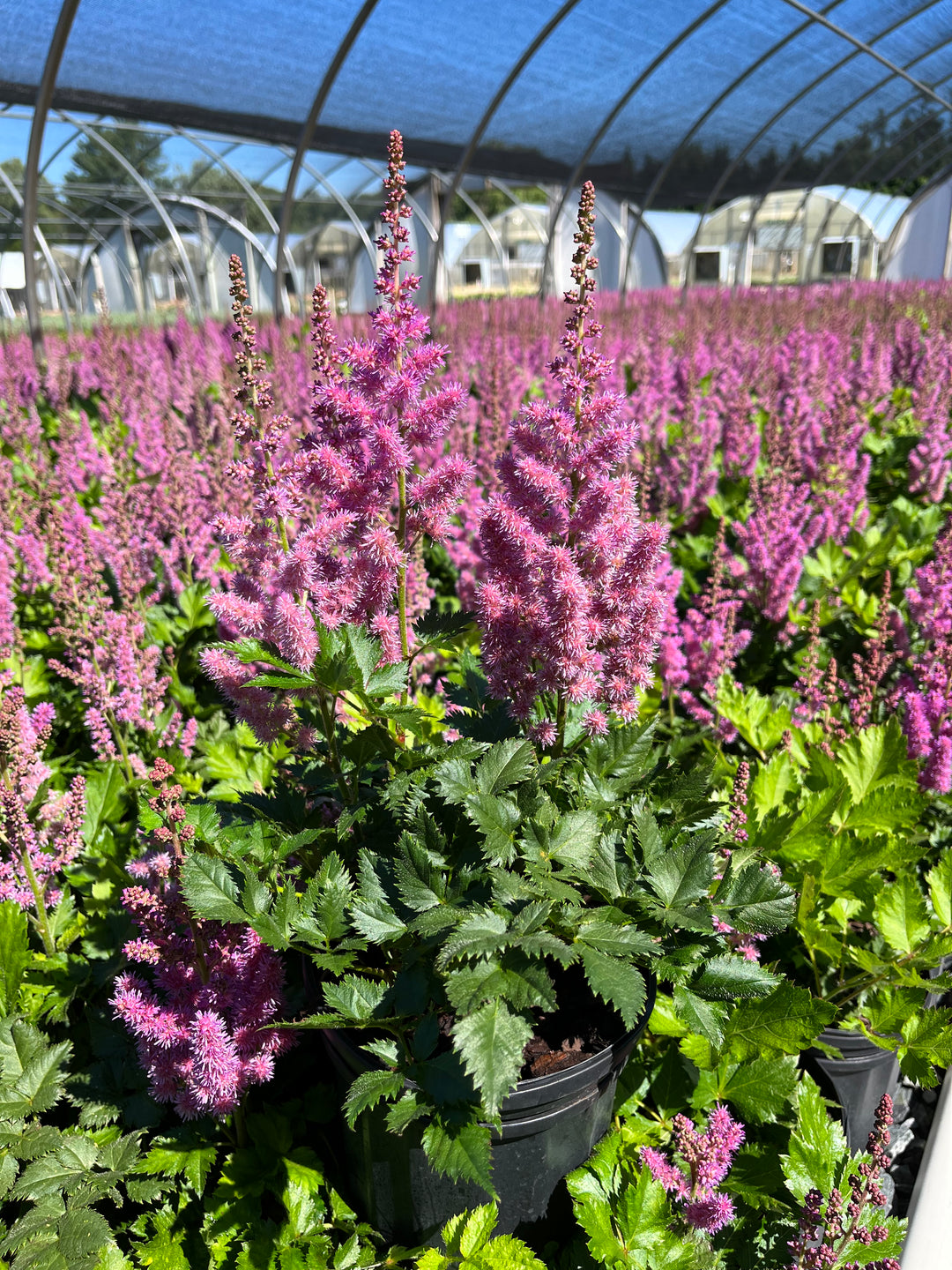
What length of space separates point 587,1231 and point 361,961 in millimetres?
578

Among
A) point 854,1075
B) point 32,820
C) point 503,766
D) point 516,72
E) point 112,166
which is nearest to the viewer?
point 503,766

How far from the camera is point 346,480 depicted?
147 cm

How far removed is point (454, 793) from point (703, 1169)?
0.77 meters

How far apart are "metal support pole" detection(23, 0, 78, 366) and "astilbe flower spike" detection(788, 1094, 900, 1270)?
706cm

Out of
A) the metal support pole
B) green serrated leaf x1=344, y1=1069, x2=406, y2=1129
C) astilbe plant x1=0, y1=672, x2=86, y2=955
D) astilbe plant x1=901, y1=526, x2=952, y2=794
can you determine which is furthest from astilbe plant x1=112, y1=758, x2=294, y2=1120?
the metal support pole

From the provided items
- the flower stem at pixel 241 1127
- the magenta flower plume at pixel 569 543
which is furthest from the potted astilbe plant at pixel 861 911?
the flower stem at pixel 241 1127

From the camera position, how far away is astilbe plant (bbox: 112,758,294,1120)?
4.59 ft

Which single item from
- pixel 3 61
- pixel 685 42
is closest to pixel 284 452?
pixel 3 61

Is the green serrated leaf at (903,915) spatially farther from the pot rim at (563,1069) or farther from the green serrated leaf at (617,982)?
the green serrated leaf at (617,982)

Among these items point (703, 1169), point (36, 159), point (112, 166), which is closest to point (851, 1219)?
point (703, 1169)

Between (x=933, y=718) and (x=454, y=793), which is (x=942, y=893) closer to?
(x=933, y=718)

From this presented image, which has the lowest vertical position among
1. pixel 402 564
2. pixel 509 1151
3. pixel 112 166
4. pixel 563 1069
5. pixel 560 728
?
pixel 509 1151

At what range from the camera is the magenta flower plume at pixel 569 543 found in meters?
1.42

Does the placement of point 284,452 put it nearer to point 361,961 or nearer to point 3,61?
point 361,961
